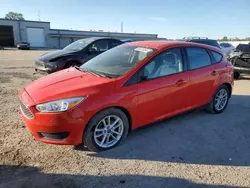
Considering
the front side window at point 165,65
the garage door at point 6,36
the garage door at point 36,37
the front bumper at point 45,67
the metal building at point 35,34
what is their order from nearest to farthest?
the front side window at point 165,65, the front bumper at point 45,67, the garage door at point 6,36, the metal building at point 35,34, the garage door at point 36,37

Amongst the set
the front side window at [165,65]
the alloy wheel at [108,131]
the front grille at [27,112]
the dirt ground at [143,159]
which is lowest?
the dirt ground at [143,159]

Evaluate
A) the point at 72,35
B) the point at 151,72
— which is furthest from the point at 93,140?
the point at 72,35

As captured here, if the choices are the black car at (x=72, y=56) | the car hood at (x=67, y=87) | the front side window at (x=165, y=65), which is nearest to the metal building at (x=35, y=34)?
the black car at (x=72, y=56)

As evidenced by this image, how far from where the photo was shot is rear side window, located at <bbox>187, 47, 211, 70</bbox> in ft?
14.2

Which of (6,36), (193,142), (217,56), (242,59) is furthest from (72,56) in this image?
(6,36)

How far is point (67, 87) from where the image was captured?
326 cm

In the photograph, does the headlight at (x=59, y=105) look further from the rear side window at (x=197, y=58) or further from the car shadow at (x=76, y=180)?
the rear side window at (x=197, y=58)

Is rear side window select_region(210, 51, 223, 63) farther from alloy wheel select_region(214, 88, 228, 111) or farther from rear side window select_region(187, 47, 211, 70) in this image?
alloy wheel select_region(214, 88, 228, 111)

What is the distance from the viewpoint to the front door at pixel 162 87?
11.7ft

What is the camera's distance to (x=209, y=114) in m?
4.98

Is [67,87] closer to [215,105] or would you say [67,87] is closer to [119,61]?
[119,61]

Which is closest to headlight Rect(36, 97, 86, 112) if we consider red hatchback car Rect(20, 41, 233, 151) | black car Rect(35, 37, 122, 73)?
red hatchback car Rect(20, 41, 233, 151)

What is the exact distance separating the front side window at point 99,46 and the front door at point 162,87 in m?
4.92

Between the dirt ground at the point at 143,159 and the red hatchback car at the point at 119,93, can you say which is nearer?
the dirt ground at the point at 143,159
